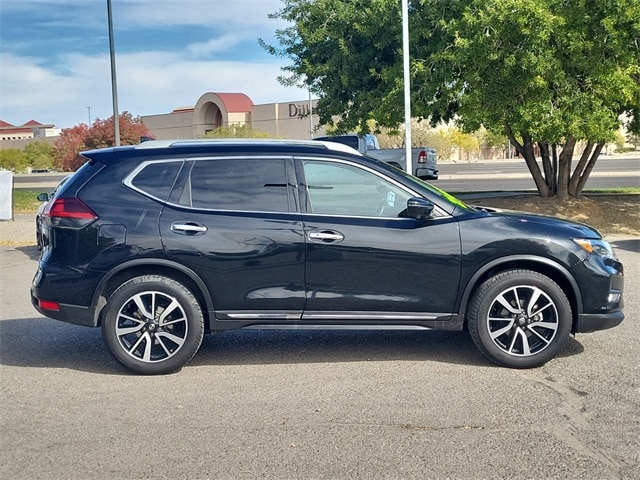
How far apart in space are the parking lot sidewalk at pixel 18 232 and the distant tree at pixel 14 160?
69667 millimetres

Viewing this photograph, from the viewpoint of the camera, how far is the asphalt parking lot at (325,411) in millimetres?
4438

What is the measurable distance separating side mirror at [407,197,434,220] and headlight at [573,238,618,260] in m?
1.25

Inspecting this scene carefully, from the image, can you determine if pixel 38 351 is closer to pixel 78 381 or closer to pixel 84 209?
pixel 78 381

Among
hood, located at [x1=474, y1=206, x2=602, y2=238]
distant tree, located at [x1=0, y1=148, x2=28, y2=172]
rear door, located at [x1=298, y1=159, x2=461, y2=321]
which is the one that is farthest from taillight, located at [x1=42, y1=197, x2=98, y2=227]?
distant tree, located at [x1=0, y1=148, x2=28, y2=172]

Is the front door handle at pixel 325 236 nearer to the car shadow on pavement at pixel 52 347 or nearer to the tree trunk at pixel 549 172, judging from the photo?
the car shadow on pavement at pixel 52 347

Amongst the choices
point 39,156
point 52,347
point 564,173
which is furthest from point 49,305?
point 39,156

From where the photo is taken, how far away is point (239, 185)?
21.1 feet

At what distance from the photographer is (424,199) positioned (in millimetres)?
6324

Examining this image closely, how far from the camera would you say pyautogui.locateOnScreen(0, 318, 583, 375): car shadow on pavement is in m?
6.68

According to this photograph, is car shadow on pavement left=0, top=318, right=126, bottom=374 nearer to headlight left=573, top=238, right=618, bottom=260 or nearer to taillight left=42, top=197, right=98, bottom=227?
taillight left=42, top=197, right=98, bottom=227

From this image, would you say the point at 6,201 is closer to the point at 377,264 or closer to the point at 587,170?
the point at 587,170

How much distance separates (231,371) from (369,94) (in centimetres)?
1457

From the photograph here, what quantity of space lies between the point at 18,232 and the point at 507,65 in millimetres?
11110

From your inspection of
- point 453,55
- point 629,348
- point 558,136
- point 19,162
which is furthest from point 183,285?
point 19,162
